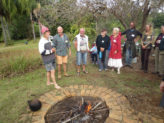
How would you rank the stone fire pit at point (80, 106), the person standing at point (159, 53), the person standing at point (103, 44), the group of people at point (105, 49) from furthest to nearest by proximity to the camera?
1. the person standing at point (103, 44)
2. the person standing at point (159, 53)
3. the group of people at point (105, 49)
4. the stone fire pit at point (80, 106)

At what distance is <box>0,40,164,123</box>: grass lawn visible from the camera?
2795mm

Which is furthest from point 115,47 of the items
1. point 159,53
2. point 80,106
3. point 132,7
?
point 80,106

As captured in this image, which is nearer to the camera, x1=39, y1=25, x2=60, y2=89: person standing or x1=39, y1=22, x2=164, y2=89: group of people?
x1=39, y1=25, x2=60, y2=89: person standing

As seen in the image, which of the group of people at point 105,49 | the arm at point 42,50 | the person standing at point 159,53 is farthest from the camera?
the person standing at point 159,53

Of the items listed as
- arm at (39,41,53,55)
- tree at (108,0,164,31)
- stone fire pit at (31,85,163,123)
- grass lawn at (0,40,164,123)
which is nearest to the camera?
stone fire pit at (31,85,163,123)

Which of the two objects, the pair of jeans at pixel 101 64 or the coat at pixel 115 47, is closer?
the coat at pixel 115 47

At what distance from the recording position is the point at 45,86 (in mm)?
3855

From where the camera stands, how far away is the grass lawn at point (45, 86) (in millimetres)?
2795

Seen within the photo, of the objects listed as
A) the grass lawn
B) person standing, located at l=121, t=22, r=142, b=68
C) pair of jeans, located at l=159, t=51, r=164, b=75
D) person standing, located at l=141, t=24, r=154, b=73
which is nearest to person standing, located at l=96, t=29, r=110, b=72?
the grass lawn

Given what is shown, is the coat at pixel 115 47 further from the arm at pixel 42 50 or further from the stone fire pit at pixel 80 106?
the arm at pixel 42 50

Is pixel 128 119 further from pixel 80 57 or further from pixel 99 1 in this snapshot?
pixel 99 1

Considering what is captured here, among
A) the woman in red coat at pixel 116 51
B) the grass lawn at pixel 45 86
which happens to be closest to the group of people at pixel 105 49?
the woman in red coat at pixel 116 51

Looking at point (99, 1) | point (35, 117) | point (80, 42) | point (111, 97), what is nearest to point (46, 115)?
point (35, 117)

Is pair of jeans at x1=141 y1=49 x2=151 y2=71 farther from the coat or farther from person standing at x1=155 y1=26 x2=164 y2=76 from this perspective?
the coat
